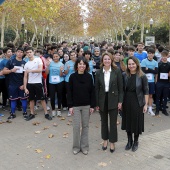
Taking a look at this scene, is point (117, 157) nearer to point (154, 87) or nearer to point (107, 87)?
point (107, 87)

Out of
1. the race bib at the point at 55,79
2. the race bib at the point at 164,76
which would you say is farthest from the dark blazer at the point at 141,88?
the race bib at the point at 55,79

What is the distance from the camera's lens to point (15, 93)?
22.5 feet

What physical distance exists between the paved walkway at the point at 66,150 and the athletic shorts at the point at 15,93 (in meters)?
0.76

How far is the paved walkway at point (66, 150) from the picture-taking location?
13.8 feet

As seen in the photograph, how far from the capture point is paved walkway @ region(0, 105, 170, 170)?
4.19m

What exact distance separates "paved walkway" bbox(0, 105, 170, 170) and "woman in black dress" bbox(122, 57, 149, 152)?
1.54ft

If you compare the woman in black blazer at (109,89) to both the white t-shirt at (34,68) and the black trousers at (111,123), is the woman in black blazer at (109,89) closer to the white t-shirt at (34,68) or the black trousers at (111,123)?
the black trousers at (111,123)

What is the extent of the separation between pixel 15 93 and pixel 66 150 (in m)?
2.85

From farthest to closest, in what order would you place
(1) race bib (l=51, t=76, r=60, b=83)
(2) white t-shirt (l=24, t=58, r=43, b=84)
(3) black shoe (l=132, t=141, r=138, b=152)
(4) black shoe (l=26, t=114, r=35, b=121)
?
(1) race bib (l=51, t=76, r=60, b=83), (4) black shoe (l=26, t=114, r=35, b=121), (2) white t-shirt (l=24, t=58, r=43, b=84), (3) black shoe (l=132, t=141, r=138, b=152)

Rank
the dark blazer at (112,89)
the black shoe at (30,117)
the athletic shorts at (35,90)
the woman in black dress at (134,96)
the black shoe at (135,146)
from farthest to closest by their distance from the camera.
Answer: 1. the black shoe at (30,117)
2. the athletic shorts at (35,90)
3. the black shoe at (135,146)
4. the woman in black dress at (134,96)
5. the dark blazer at (112,89)

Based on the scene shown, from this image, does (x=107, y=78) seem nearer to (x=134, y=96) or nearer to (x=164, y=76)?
(x=134, y=96)

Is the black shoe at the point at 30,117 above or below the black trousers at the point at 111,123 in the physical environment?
below

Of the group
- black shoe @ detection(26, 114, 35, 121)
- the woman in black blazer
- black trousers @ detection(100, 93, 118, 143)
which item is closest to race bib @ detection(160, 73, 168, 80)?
the woman in black blazer

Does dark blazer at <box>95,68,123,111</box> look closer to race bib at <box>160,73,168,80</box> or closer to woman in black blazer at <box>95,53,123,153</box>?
woman in black blazer at <box>95,53,123,153</box>
